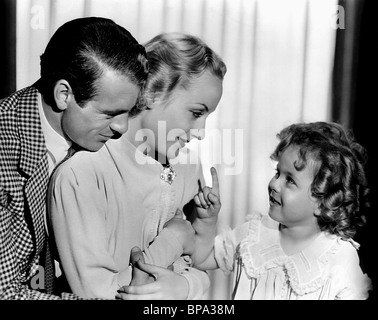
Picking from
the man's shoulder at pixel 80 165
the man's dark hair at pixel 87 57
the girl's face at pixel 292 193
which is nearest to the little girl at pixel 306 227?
the girl's face at pixel 292 193

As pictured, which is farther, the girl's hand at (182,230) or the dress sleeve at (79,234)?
the girl's hand at (182,230)

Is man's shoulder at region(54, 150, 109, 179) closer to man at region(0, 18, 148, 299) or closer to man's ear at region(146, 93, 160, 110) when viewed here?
man at region(0, 18, 148, 299)

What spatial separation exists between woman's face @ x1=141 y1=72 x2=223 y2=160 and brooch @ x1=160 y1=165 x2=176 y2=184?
0.03 meters

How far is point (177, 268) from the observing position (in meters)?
1.40

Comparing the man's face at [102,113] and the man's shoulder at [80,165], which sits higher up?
the man's face at [102,113]

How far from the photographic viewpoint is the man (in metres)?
1.25

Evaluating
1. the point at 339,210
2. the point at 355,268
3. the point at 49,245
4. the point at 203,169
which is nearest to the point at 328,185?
the point at 339,210

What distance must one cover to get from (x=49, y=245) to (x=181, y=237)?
31 centimetres

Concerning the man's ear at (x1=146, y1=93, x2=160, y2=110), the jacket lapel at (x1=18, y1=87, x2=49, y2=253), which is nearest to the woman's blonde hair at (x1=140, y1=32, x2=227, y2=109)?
the man's ear at (x1=146, y1=93, x2=160, y2=110)

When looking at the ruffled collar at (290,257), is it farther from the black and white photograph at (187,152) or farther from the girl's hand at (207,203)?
the girl's hand at (207,203)

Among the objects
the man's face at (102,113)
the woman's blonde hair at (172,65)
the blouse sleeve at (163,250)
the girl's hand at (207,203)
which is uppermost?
the woman's blonde hair at (172,65)

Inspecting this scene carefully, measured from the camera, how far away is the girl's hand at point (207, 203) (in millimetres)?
1412

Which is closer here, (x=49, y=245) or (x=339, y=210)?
(x=49, y=245)

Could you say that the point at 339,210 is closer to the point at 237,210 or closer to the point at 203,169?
the point at 237,210
